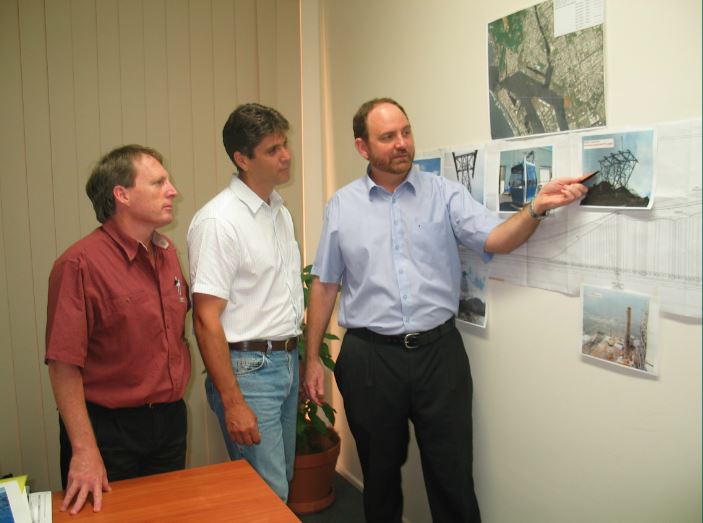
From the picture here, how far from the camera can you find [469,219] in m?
1.84

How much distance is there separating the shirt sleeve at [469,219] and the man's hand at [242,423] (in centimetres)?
89

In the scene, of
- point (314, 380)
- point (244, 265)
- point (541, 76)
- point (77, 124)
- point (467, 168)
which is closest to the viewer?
point (541, 76)

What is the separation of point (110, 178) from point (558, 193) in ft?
4.13

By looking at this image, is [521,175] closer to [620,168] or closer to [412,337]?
[620,168]

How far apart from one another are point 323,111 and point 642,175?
1.98 meters

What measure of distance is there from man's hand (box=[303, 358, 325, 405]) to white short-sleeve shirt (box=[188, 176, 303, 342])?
0.24 meters

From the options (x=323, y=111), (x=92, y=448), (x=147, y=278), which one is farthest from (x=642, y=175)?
(x=323, y=111)

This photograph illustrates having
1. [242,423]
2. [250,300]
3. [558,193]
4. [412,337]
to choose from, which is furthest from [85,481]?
[558,193]

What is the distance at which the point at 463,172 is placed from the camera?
200cm

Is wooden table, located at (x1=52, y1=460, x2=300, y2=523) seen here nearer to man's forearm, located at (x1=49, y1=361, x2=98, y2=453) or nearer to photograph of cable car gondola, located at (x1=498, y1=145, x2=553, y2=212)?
man's forearm, located at (x1=49, y1=361, x2=98, y2=453)

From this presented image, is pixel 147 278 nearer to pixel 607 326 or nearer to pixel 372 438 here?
pixel 372 438

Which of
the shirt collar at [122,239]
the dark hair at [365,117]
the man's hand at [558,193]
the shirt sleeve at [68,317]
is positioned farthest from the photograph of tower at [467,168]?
the shirt sleeve at [68,317]

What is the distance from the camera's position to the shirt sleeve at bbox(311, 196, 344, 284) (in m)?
2.04

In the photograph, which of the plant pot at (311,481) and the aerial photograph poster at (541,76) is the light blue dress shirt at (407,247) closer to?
the aerial photograph poster at (541,76)
